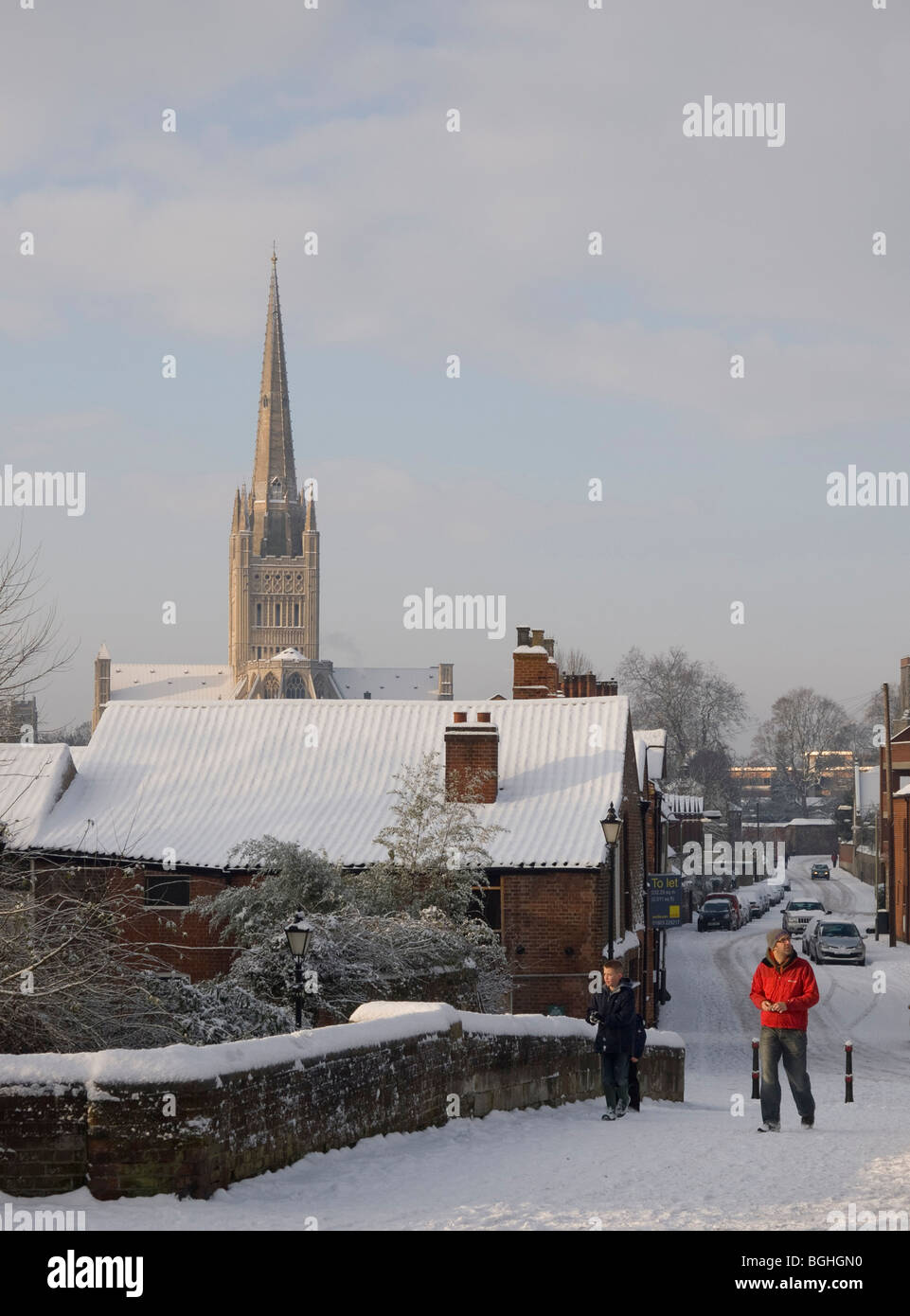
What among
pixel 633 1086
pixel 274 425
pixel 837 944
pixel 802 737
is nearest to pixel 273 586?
pixel 274 425

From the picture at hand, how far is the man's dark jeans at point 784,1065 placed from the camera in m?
12.8

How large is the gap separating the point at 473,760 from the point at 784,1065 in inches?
667

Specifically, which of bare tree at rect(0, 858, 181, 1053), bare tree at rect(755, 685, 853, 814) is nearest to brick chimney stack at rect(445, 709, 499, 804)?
bare tree at rect(0, 858, 181, 1053)

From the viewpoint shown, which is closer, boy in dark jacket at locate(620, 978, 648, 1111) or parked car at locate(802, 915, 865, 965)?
boy in dark jacket at locate(620, 978, 648, 1111)

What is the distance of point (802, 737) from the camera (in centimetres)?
14638

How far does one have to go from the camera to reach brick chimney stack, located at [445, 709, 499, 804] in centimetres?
2923

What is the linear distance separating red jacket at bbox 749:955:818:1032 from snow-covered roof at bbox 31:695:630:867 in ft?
45.0

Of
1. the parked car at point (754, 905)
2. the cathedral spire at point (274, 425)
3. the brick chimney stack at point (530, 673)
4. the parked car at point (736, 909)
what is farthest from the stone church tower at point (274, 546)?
the brick chimney stack at point (530, 673)

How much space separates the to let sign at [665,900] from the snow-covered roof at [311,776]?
A: 15.0 ft

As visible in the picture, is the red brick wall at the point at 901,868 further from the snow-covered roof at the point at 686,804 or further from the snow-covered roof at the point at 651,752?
the snow-covered roof at the point at 651,752

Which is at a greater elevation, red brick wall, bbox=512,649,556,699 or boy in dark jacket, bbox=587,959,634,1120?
red brick wall, bbox=512,649,556,699

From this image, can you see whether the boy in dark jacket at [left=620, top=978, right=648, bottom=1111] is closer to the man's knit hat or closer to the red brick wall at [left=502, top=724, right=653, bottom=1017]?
the man's knit hat

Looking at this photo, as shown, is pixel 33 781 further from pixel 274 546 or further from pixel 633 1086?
pixel 274 546
